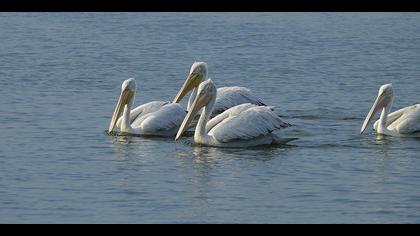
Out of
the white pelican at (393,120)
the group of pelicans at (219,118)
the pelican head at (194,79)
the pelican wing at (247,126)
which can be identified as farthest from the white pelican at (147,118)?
the white pelican at (393,120)

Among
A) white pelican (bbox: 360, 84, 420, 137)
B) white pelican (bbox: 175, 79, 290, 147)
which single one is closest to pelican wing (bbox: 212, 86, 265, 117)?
white pelican (bbox: 175, 79, 290, 147)

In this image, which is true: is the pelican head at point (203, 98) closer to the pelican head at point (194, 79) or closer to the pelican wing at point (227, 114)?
the pelican wing at point (227, 114)

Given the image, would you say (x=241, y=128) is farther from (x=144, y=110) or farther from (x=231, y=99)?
(x=231, y=99)

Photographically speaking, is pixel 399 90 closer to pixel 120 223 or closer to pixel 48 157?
pixel 48 157

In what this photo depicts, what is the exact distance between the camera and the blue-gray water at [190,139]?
919 cm

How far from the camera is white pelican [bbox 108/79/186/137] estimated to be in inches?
483

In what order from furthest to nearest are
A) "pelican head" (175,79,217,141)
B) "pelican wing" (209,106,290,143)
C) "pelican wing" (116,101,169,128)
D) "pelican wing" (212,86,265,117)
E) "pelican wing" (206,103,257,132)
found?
"pelican wing" (212,86,265,117), "pelican wing" (116,101,169,128), "pelican head" (175,79,217,141), "pelican wing" (206,103,257,132), "pelican wing" (209,106,290,143)

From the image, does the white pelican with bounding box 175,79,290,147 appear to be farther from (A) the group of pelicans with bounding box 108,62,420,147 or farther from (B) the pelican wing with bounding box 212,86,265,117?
(B) the pelican wing with bounding box 212,86,265,117

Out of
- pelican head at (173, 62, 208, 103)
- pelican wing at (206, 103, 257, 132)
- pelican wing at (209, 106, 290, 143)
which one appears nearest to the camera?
pelican wing at (209, 106, 290, 143)

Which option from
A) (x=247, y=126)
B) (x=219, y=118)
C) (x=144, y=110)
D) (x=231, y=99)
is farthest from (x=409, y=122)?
(x=144, y=110)

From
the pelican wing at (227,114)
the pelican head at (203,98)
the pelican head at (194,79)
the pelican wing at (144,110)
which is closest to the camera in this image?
the pelican wing at (227,114)

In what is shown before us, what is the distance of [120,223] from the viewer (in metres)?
8.52

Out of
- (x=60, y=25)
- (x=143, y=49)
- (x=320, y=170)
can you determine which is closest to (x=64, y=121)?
(x=320, y=170)

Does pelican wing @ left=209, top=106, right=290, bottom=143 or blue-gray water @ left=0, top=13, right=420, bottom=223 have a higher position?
pelican wing @ left=209, top=106, right=290, bottom=143
